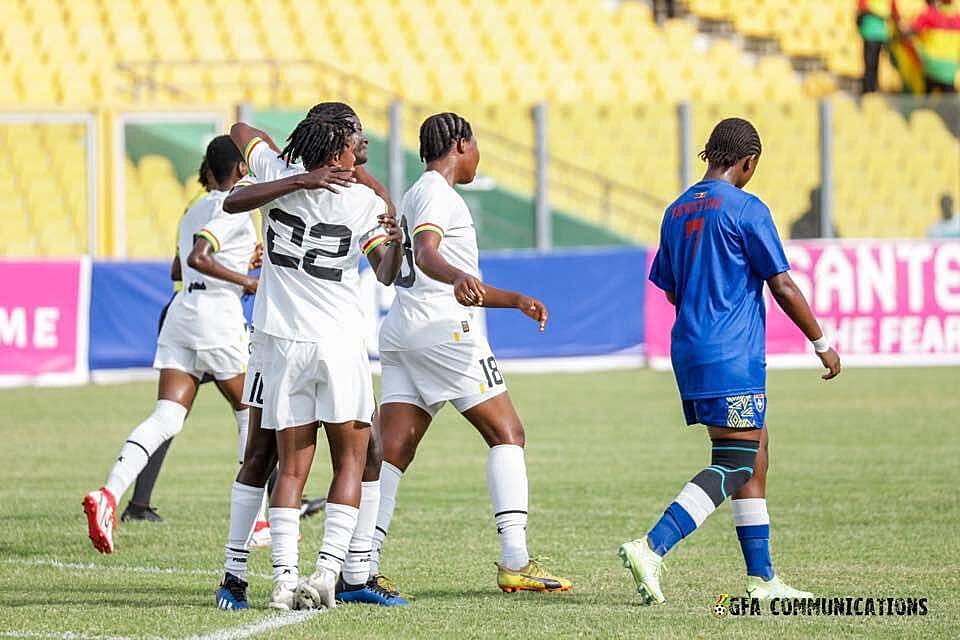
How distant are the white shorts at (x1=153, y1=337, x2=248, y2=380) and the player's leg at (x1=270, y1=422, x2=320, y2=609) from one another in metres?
2.52

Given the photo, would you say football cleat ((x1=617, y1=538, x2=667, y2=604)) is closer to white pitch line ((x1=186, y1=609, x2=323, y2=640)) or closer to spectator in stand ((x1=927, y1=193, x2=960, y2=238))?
white pitch line ((x1=186, y1=609, x2=323, y2=640))

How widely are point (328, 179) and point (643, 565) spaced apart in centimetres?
201

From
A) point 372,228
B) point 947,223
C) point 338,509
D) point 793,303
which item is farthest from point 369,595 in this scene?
point 947,223

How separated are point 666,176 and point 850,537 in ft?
52.6

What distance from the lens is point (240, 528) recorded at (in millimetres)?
6801

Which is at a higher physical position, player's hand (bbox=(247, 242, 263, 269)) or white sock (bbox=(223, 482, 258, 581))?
player's hand (bbox=(247, 242, 263, 269))

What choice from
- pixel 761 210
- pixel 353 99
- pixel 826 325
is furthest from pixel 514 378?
pixel 761 210

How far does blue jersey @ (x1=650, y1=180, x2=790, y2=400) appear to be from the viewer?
22.3 ft

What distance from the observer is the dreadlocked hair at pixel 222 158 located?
8977 millimetres

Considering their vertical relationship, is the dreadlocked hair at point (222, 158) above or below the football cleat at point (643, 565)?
above

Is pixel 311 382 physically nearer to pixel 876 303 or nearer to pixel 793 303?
pixel 793 303

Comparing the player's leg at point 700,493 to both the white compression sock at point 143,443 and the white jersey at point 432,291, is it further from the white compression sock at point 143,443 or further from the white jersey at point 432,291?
the white compression sock at point 143,443

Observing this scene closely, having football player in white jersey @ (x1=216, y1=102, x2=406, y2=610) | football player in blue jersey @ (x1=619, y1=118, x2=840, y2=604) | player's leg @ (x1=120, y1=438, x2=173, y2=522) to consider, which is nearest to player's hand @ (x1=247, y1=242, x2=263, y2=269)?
player's leg @ (x1=120, y1=438, x2=173, y2=522)

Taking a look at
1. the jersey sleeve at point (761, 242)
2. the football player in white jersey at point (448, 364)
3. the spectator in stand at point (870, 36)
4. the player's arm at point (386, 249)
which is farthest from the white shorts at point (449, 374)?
the spectator in stand at point (870, 36)
